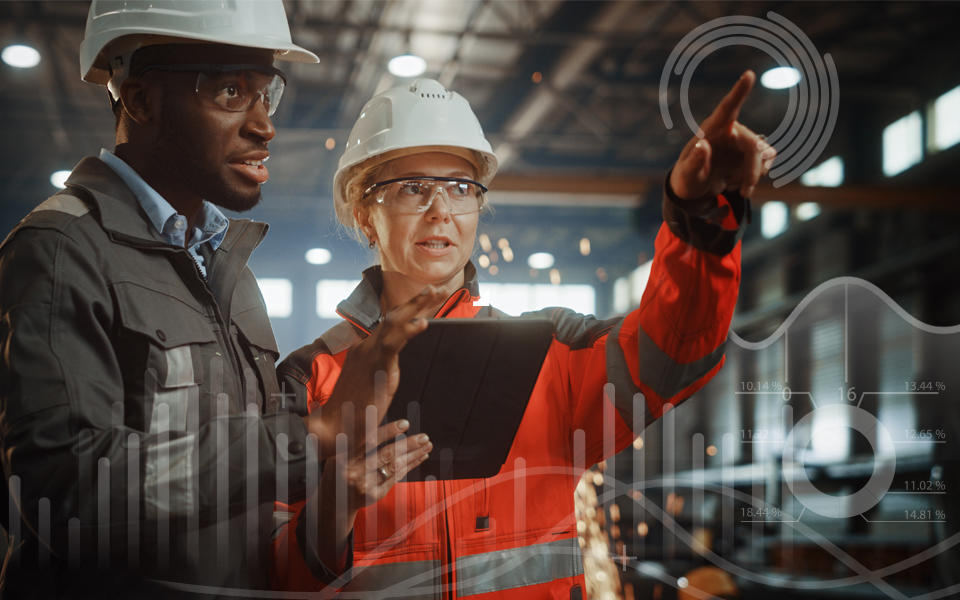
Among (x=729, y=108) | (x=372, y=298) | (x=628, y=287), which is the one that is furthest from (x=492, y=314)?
(x=628, y=287)

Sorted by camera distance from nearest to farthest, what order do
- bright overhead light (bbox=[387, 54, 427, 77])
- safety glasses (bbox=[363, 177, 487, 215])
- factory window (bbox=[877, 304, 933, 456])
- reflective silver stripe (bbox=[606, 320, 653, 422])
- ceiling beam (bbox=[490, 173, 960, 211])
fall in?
reflective silver stripe (bbox=[606, 320, 653, 422]), safety glasses (bbox=[363, 177, 487, 215]), ceiling beam (bbox=[490, 173, 960, 211]), factory window (bbox=[877, 304, 933, 456]), bright overhead light (bbox=[387, 54, 427, 77])

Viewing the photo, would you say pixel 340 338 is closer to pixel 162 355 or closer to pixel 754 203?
pixel 162 355

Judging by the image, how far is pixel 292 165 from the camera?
600 cm

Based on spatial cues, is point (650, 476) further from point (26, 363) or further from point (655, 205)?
point (26, 363)

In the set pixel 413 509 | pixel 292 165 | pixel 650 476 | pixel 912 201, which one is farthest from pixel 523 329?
pixel 650 476

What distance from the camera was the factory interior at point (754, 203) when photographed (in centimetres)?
340

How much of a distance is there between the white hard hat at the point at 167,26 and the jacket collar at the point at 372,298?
0.50 metres

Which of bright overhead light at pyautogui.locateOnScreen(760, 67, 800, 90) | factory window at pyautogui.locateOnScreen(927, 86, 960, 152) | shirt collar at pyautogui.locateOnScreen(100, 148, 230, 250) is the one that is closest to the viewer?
shirt collar at pyautogui.locateOnScreen(100, 148, 230, 250)

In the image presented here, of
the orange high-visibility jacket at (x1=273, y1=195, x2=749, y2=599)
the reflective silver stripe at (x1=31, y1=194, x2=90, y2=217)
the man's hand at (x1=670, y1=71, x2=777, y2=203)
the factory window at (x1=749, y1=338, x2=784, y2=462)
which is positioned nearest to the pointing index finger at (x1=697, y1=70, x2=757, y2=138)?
the man's hand at (x1=670, y1=71, x2=777, y2=203)

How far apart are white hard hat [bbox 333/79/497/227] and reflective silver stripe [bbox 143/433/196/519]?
0.71 meters

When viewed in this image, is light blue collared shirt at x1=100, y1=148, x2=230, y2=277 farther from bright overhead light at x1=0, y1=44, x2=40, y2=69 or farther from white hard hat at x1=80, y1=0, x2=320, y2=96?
bright overhead light at x1=0, y1=44, x2=40, y2=69

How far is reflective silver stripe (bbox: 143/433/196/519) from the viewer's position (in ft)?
3.81
